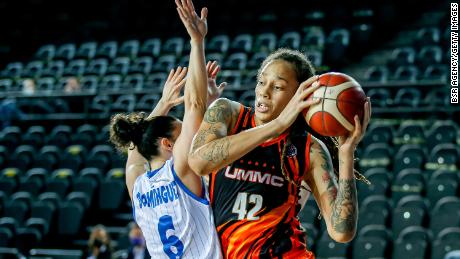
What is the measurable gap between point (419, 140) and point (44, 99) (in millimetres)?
7253

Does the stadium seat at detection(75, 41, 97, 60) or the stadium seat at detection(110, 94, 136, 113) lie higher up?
the stadium seat at detection(75, 41, 97, 60)

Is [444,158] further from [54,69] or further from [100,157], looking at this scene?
[54,69]

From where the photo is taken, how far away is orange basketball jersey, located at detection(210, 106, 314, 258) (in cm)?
380

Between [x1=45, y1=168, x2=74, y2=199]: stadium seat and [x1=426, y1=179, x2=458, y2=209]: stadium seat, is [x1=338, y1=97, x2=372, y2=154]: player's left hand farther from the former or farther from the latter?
[x1=45, y1=168, x2=74, y2=199]: stadium seat

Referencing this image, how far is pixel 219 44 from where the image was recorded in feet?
60.3

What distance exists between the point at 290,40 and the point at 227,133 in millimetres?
14178

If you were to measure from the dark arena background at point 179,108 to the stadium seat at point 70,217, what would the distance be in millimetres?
17

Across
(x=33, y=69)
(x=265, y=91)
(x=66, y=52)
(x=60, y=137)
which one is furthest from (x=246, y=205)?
(x=66, y=52)

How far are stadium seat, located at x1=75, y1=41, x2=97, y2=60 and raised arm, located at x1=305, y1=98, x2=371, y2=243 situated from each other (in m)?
16.2

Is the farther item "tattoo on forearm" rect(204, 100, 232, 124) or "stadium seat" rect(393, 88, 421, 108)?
"stadium seat" rect(393, 88, 421, 108)

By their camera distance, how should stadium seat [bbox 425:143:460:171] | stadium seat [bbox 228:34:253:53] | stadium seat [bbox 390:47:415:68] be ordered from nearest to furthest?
stadium seat [bbox 425:143:460:171] < stadium seat [bbox 390:47:415:68] < stadium seat [bbox 228:34:253:53]

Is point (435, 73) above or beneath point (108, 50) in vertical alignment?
beneath

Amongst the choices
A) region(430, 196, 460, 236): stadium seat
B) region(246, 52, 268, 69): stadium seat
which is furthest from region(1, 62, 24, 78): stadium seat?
region(430, 196, 460, 236): stadium seat

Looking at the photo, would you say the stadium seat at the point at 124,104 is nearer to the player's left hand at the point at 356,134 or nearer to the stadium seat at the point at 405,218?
the stadium seat at the point at 405,218
